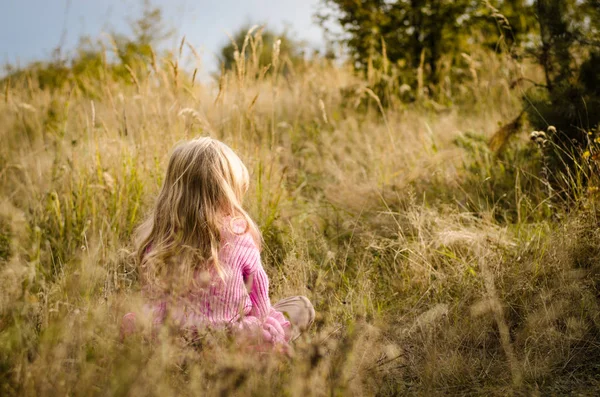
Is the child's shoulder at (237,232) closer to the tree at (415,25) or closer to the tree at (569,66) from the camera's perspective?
the tree at (569,66)

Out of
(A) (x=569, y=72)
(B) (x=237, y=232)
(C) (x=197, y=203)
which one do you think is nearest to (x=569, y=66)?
(A) (x=569, y=72)

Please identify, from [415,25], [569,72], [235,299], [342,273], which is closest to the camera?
[235,299]

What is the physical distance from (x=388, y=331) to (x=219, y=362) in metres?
1.01

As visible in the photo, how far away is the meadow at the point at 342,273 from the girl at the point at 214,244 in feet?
0.61

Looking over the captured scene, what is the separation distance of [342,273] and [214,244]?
831 mm

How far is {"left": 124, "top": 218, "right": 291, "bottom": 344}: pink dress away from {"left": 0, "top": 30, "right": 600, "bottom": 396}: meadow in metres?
0.14

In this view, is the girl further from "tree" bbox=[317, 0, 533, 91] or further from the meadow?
"tree" bbox=[317, 0, 533, 91]

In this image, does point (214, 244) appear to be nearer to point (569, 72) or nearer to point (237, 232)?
point (237, 232)

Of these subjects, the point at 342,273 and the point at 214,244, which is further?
the point at 342,273

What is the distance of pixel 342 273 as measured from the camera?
2.80 metres

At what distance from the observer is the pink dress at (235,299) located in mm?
2082

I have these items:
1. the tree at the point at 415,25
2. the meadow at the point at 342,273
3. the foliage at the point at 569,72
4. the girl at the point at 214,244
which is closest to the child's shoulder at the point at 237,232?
the girl at the point at 214,244

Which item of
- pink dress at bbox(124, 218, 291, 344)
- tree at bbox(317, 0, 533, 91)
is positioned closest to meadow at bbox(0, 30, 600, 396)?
pink dress at bbox(124, 218, 291, 344)

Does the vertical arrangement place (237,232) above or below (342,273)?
above
